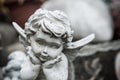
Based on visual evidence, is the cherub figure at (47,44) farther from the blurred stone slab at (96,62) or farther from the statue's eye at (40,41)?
the blurred stone slab at (96,62)

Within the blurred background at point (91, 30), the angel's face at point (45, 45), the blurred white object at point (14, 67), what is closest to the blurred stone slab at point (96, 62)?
the blurred background at point (91, 30)

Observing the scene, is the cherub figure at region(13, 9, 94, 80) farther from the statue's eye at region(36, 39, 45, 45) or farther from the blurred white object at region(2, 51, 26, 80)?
the blurred white object at region(2, 51, 26, 80)

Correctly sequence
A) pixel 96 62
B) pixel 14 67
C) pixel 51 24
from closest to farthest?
1. pixel 51 24
2. pixel 14 67
3. pixel 96 62

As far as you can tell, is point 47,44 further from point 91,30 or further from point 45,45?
point 91,30

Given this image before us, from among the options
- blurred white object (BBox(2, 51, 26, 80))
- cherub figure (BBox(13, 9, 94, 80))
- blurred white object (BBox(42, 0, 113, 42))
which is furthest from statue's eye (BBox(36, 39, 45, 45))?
blurred white object (BBox(42, 0, 113, 42))

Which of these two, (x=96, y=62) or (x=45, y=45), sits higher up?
(x=45, y=45)

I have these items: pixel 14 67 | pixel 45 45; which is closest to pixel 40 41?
pixel 45 45

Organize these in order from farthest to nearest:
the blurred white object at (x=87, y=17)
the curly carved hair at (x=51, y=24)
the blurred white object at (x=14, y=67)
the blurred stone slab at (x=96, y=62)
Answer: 1. the blurred white object at (x=87, y=17)
2. the blurred stone slab at (x=96, y=62)
3. the blurred white object at (x=14, y=67)
4. the curly carved hair at (x=51, y=24)

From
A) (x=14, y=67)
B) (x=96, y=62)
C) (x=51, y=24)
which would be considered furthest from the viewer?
(x=96, y=62)
